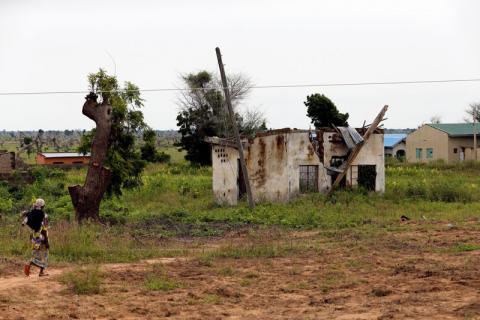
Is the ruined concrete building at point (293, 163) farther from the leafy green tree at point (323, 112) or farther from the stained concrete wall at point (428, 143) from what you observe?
the stained concrete wall at point (428, 143)

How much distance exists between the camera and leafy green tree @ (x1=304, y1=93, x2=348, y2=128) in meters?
48.9

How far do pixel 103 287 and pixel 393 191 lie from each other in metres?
18.8

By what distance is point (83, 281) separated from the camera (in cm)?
1056

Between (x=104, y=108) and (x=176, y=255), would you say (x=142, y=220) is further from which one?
(x=176, y=255)

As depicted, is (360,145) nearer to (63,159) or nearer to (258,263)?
(258,263)

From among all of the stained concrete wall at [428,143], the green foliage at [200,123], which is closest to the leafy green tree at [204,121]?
the green foliage at [200,123]

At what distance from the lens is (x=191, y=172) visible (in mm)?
43875

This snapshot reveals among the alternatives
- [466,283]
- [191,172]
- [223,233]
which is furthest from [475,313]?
[191,172]

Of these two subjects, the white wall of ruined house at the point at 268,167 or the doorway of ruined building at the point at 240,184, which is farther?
the doorway of ruined building at the point at 240,184

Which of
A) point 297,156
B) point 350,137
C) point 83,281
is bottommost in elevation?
point 83,281

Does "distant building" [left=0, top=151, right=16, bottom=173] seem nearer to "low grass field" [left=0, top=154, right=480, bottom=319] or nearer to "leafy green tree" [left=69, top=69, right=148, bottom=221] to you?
"leafy green tree" [left=69, top=69, right=148, bottom=221]

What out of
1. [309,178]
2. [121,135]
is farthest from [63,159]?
[309,178]

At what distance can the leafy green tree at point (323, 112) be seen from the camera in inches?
1927

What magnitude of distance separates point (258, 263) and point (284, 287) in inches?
97.4
